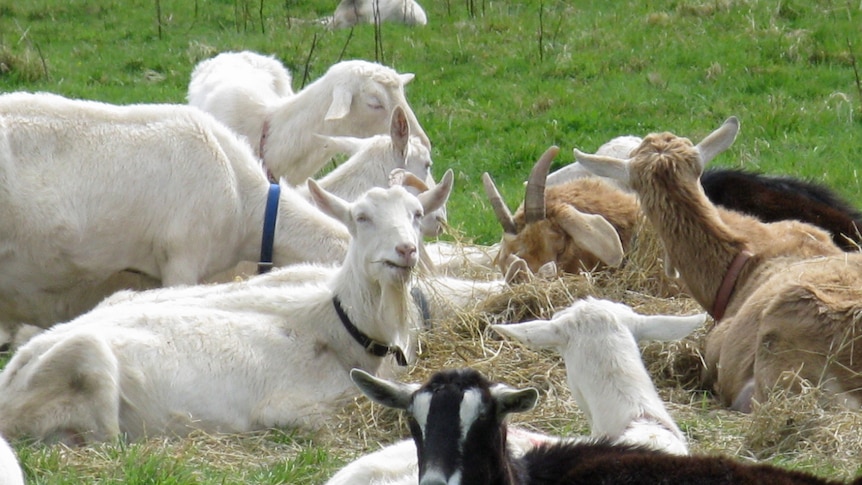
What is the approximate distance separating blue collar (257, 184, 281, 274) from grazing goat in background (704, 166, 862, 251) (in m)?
2.89

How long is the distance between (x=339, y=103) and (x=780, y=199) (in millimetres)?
3252

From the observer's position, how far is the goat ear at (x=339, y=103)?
10406mm

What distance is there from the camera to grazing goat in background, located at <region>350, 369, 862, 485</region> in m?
4.59

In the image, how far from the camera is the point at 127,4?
18.5m

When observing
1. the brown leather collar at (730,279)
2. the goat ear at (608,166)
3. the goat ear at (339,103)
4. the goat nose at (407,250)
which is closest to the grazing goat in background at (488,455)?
the goat nose at (407,250)

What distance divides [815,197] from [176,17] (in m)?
10.3

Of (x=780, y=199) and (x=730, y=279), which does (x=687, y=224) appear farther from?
(x=780, y=199)

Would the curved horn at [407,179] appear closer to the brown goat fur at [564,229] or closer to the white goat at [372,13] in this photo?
the brown goat fur at [564,229]

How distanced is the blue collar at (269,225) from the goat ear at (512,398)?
4.38 m

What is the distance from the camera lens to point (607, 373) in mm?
5914

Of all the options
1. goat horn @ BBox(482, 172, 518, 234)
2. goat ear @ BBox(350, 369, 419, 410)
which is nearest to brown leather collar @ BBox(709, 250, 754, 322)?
goat horn @ BBox(482, 172, 518, 234)

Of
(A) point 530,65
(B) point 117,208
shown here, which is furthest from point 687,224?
(A) point 530,65

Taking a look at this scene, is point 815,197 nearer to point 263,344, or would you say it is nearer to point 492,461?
point 263,344

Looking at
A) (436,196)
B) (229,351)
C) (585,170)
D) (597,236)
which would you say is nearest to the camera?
(229,351)
